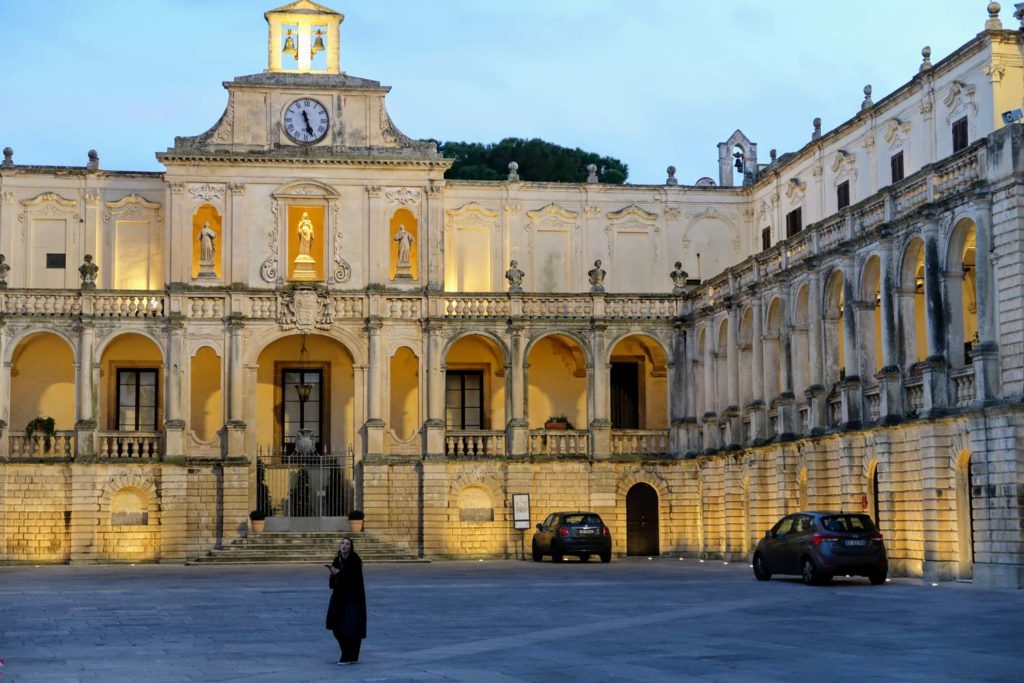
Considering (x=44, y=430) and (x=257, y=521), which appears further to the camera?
(x=44, y=430)

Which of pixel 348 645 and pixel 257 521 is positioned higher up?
pixel 257 521

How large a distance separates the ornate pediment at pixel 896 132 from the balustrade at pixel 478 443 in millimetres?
15565

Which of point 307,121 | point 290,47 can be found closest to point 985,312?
point 307,121

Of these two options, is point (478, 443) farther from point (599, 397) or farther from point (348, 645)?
point (348, 645)

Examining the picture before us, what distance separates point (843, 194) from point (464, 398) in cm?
1512

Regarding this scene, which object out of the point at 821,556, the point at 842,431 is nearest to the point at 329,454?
the point at 842,431

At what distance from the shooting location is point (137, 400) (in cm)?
5175

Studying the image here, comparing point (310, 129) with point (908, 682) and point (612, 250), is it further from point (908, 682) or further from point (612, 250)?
point (908, 682)

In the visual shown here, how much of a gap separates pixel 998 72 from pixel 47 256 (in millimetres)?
31189

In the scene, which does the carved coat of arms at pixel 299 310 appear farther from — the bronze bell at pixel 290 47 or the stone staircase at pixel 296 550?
the bronze bell at pixel 290 47

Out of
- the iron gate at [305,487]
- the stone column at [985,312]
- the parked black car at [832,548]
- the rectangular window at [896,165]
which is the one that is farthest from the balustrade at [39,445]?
the stone column at [985,312]

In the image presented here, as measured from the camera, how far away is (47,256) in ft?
169

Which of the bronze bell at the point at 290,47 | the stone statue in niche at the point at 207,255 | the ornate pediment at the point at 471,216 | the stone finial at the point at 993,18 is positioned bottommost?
the stone statue in niche at the point at 207,255

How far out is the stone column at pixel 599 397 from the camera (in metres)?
50.2
